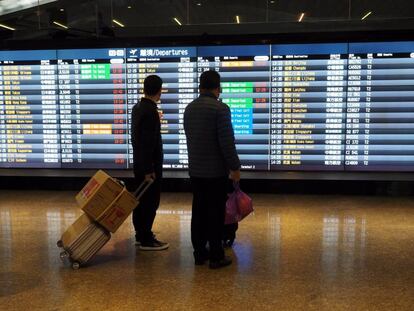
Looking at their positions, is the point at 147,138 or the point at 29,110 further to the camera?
the point at 29,110

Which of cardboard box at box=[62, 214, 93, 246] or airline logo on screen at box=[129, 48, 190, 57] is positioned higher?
airline logo on screen at box=[129, 48, 190, 57]

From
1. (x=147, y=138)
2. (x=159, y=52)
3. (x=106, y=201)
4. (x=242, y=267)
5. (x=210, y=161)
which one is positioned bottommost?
(x=242, y=267)

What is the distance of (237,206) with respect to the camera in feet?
13.8

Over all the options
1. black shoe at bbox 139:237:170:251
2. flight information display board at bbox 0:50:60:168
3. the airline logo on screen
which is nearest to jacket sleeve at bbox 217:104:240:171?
black shoe at bbox 139:237:170:251

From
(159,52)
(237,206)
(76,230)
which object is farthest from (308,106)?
(76,230)

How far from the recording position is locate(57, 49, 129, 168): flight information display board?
6551 millimetres

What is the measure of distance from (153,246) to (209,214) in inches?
33.2

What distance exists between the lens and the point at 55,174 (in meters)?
6.90

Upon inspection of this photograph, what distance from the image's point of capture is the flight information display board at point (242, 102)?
6242mm

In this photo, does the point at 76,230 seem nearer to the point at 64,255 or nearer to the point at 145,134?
the point at 64,255

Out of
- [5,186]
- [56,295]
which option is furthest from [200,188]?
[5,186]

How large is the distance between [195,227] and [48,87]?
386 cm

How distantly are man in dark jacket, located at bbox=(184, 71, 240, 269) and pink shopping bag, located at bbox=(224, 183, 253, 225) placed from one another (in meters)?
0.33

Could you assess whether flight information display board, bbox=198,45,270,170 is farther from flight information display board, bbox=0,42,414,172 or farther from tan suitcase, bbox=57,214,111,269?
tan suitcase, bbox=57,214,111,269
